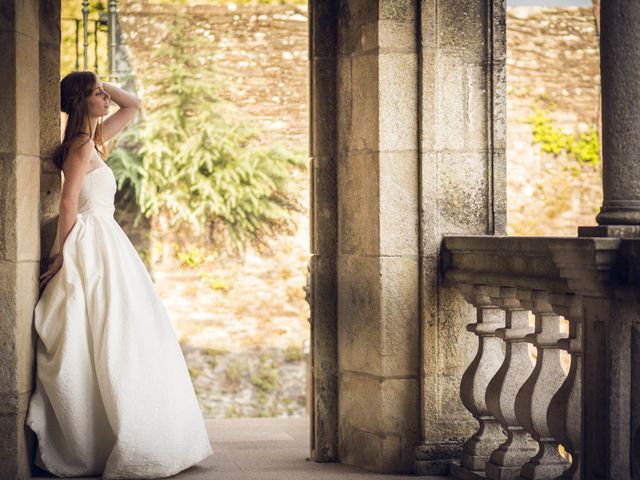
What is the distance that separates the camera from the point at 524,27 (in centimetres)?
1216

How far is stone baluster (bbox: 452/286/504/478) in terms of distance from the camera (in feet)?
14.6

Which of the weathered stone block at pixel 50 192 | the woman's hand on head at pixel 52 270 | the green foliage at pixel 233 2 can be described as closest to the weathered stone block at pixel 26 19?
the weathered stone block at pixel 50 192

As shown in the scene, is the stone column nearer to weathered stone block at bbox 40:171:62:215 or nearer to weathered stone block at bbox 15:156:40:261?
weathered stone block at bbox 15:156:40:261

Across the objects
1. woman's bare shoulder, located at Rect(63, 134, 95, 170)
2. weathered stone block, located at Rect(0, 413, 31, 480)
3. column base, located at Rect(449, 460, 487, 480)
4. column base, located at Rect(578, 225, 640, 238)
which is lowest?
column base, located at Rect(449, 460, 487, 480)

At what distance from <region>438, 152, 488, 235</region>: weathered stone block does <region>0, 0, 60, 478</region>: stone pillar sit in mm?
1780

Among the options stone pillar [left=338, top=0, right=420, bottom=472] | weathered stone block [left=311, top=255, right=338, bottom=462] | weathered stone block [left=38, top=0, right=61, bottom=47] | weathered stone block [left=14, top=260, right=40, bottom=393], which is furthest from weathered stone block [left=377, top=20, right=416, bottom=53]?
weathered stone block [left=14, top=260, right=40, bottom=393]

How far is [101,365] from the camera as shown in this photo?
4477 millimetres

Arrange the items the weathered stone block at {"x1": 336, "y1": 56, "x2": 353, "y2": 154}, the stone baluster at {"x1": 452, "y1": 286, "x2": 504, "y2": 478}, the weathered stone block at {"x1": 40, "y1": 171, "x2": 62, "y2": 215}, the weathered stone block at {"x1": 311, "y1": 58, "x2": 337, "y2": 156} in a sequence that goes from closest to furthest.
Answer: the stone baluster at {"x1": 452, "y1": 286, "x2": 504, "y2": 478} < the weathered stone block at {"x1": 40, "y1": 171, "x2": 62, "y2": 215} < the weathered stone block at {"x1": 336, "y1": 56, "x2": 353, "y2": 154} < the weathered stone block at {"x1": 311, "y1": 58, "x2": 337, "y2": 156}

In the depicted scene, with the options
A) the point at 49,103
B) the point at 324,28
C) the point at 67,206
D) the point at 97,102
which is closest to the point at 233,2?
the point at 324,28

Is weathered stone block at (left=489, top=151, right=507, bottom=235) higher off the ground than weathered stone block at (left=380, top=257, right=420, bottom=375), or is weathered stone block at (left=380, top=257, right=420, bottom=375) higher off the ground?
weathered stone block at (left=489, top=151, right=507, bottom=235)

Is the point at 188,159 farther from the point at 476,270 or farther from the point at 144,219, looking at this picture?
the point at 476,270

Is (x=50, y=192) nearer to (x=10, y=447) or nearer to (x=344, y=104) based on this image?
(x=10, y=447)

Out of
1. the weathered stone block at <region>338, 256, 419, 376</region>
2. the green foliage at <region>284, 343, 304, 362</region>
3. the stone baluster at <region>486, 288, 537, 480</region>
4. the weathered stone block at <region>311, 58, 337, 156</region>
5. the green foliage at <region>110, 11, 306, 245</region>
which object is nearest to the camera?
the stone baluster at <region>486, 288, 537, 480</region>

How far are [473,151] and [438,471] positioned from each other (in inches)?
56.1
